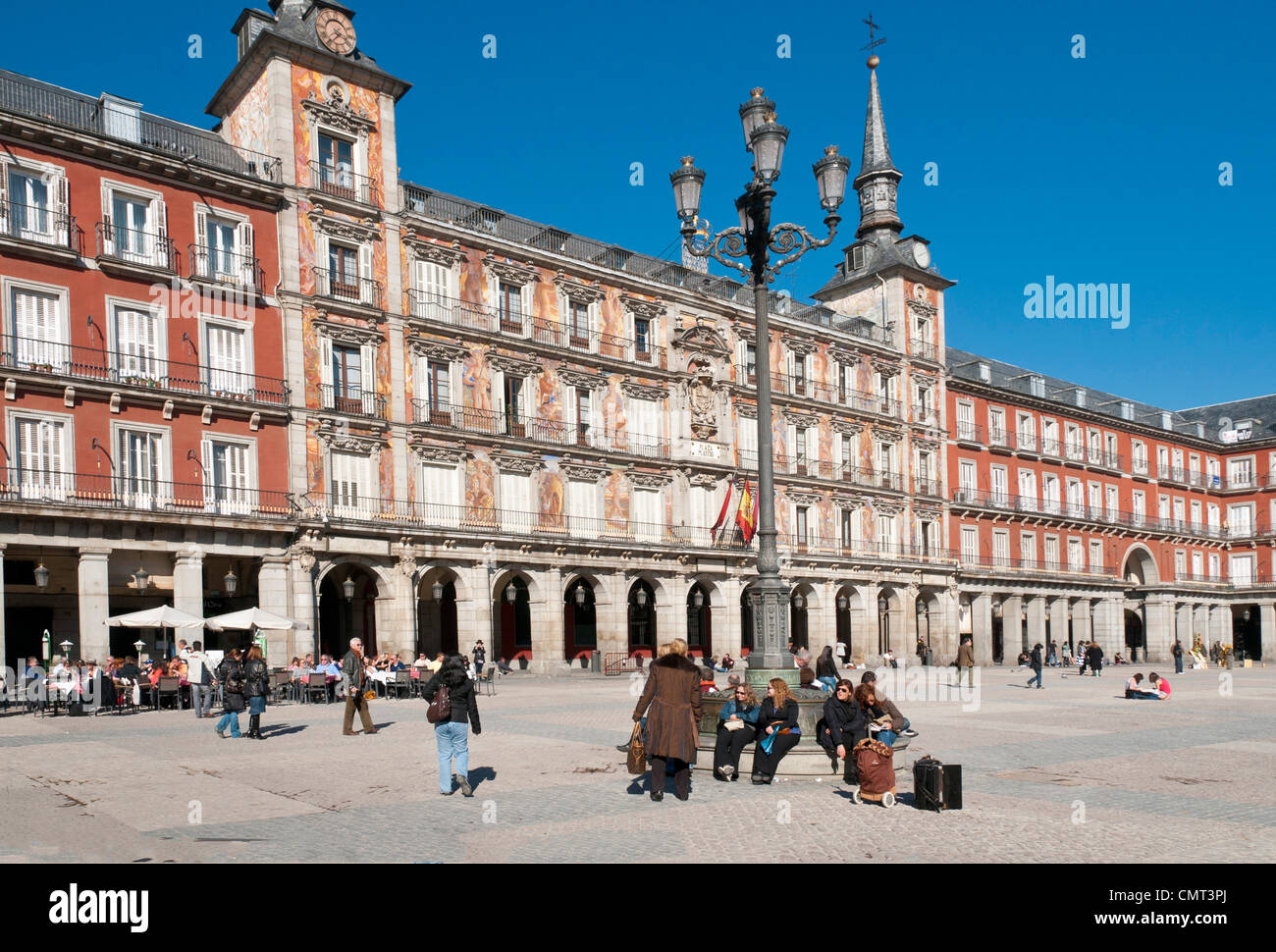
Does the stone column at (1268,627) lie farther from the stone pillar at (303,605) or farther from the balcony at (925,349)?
the stone pillar at (303,605)

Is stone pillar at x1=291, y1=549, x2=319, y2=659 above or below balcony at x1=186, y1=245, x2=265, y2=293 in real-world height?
below

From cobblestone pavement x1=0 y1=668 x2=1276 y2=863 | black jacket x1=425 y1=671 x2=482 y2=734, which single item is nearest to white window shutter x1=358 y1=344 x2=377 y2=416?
cobblestone pavement x1=0 y1=668 x2=1276 y2=863

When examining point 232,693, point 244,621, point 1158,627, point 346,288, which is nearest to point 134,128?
point 346,288

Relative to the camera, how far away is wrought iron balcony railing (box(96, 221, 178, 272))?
2888 centimetres

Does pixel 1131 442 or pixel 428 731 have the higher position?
pixel 1131 442

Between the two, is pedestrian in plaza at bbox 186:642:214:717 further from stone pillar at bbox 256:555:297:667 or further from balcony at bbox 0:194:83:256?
balcony at bbox 0:194:83:256

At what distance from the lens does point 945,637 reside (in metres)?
53.2

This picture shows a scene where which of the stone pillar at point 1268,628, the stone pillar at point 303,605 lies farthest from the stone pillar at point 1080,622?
the stone pillar at point 303,605

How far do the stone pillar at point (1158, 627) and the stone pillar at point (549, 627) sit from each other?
142ft

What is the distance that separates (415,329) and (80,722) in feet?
60.3

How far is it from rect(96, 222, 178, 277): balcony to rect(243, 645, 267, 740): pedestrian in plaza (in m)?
16.3

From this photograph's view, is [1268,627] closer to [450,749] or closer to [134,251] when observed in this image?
[134,251]
